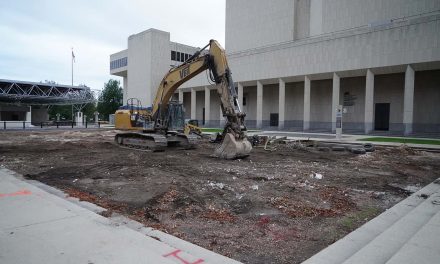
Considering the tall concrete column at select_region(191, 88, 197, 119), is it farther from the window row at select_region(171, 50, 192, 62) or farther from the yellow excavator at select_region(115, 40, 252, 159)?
the yellow excavator at select_region(115, 40, 252, 159)

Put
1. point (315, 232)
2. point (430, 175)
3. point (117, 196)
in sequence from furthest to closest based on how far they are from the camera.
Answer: point (430, 175), point (117, 196), point (315, 232)

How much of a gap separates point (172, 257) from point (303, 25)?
49.2m

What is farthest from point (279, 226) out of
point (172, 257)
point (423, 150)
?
point (423, 150)

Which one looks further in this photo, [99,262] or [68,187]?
[68,187]

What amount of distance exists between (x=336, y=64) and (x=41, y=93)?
183 feet

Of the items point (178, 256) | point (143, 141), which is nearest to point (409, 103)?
point (143, 141)

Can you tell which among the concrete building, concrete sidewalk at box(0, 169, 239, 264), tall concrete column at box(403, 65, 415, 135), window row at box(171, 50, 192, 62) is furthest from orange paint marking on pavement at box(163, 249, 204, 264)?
window row at box(171, 50, 192, 62)

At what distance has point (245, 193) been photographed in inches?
310

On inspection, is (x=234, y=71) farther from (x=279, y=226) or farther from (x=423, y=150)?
(x=279, y=226)

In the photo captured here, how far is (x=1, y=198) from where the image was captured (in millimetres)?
6715

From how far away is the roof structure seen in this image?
57.4 meters

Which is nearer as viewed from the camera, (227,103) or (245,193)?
(245,193)

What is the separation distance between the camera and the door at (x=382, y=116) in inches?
1497

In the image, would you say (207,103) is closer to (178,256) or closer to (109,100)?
(178,256)
